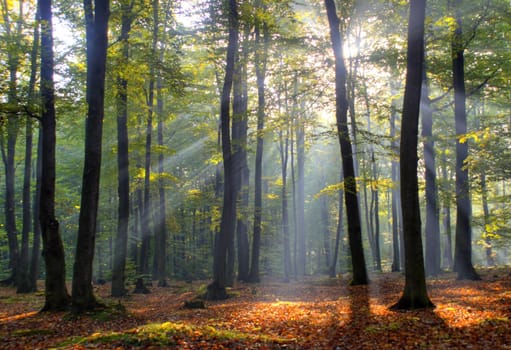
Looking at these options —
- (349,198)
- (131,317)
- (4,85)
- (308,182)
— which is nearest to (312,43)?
(349,198)

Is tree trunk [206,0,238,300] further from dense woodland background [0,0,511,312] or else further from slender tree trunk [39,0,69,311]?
slender tree trunk [39,0,69,311]

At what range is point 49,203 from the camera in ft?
33.9

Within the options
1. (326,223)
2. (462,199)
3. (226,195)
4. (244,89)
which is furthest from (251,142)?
(326,223)

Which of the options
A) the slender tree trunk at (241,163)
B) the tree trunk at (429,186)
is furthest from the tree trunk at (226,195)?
the tree trunk at (429,186)

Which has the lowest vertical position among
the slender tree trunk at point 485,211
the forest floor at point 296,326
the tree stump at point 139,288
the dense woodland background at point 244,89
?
the tree stump at point 139,288

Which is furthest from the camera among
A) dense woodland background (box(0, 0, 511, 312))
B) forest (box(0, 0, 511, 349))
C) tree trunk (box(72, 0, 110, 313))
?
dense woodland background (box(0, 0, 511, 312))

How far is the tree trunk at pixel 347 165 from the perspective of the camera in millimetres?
12820

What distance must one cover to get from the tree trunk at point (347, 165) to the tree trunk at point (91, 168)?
7.19 metres

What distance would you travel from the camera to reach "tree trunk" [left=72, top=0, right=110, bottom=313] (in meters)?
9.69

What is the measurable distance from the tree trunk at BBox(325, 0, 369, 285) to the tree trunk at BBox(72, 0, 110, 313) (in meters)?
7.19

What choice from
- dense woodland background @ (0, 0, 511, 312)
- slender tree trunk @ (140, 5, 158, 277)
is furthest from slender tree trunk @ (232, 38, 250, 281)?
slender tree trunk @ (140, 5, 158, 277)

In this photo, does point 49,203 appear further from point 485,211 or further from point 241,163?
point 485,211

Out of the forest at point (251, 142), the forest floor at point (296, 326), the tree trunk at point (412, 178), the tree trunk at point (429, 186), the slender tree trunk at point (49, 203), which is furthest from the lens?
the tree trunk at point (429, 186)

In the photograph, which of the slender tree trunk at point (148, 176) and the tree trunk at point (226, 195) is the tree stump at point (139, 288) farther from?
the tree trunk at point (226, 195)
